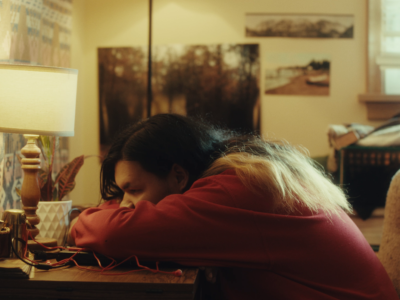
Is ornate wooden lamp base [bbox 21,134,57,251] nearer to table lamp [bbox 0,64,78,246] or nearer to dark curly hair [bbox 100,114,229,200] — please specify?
table lamp [bbox 0,64,78,246]

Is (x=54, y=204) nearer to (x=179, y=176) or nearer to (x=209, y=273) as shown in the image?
(x=179, y=176)

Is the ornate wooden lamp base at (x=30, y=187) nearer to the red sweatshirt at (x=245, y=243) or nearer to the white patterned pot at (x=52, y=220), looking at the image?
the white patterned pot at (x=52, y=220)

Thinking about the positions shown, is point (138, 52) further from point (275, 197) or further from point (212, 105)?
point (275, 197)

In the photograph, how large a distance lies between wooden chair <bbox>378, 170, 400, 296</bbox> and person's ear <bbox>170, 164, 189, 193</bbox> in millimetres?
555

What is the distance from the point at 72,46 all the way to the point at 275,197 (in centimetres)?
216

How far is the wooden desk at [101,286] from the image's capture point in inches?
32.4

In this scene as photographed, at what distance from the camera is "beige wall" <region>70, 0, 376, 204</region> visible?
2.96 m

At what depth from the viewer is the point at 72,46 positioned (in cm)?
270

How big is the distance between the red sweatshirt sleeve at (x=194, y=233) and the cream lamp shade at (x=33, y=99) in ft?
1.64

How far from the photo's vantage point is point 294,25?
2947 mm

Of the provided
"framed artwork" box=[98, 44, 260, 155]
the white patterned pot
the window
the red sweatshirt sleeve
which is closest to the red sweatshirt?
the red sweatshirt sleeve

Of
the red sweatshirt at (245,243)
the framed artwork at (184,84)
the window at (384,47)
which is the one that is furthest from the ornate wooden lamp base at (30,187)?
the window at (384,47)

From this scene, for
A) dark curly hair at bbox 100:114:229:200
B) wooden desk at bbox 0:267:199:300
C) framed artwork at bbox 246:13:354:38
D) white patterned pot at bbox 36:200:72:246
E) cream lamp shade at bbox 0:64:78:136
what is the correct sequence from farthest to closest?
framed artwork at bbox 246:13:354:38 → white patterned pot at bbox 36:200:72:246 → cream lamp shade at bbox 0:64:78:136 → dark curly hair at bbox 100:114:229:200 → wooden desk at bbox 0:267:199:300

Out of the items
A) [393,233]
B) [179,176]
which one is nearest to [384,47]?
[393,233]
